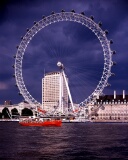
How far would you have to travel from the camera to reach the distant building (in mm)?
119981

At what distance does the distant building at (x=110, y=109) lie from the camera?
120 meters

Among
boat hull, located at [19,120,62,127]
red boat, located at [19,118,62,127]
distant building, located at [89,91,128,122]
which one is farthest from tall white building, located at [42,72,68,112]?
boat hull, located at [19,120,62,127]

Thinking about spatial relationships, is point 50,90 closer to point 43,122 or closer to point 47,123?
point 43,122

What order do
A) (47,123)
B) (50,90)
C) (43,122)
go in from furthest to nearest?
(50,90), (43,122), (47,123)

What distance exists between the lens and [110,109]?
122438 mm

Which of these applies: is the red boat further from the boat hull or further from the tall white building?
the tall white building

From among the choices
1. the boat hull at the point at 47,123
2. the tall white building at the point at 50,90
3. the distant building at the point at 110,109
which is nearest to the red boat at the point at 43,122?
the boat hull at the point at 47,123

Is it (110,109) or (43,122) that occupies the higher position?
(110,109)

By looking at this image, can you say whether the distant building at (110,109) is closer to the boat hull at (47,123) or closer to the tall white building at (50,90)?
the tall white building at (50,90)

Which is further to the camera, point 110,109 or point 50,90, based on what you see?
point 50,90

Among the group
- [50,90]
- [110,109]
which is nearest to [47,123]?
[110,109]

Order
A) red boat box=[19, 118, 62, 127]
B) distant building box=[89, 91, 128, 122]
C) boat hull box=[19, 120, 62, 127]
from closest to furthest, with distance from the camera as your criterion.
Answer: boat hull box=[19, 120, 62, 127]
red boat box=[19, 118, 62, 127]
distant building box=[89, 91, 128, 122]

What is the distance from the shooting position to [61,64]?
65.1 metres

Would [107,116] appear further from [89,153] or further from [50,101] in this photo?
[89,153]
